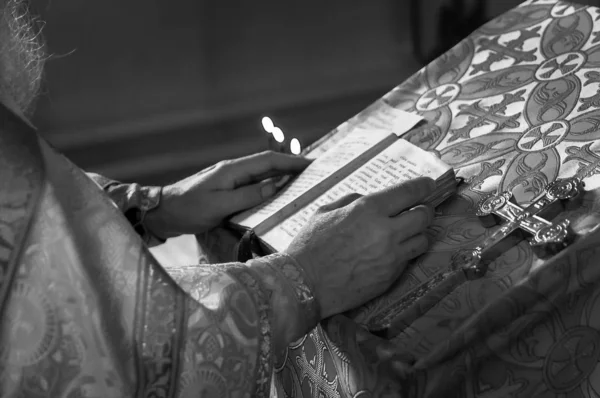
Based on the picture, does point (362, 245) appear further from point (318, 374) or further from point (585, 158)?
point (585, 158)

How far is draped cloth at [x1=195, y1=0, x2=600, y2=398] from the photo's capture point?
755 mm

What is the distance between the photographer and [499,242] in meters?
0.84

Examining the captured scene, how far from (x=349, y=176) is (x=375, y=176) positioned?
61mm

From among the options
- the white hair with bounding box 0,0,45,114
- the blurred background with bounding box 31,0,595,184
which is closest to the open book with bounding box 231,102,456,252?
the white hair with bounding box 0,0,45,114

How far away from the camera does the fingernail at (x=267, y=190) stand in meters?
1.20

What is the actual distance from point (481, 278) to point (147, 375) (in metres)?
0.35

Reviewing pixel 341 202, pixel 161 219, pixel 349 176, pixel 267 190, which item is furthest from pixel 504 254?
pixel 161 219

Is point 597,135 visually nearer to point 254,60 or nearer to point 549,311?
point 549,311

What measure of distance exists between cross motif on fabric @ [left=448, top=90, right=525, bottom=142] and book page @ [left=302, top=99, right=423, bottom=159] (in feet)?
0.30

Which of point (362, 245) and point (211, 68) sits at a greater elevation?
point (362, 245)

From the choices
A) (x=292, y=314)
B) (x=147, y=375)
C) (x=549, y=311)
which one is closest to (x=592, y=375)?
(x=549, y=311)

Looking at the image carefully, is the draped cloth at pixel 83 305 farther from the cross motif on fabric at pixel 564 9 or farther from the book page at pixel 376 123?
the cross motif on fabric at pixel 564 9

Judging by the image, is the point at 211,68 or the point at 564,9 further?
the point at 211,68

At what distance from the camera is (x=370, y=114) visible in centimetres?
134
